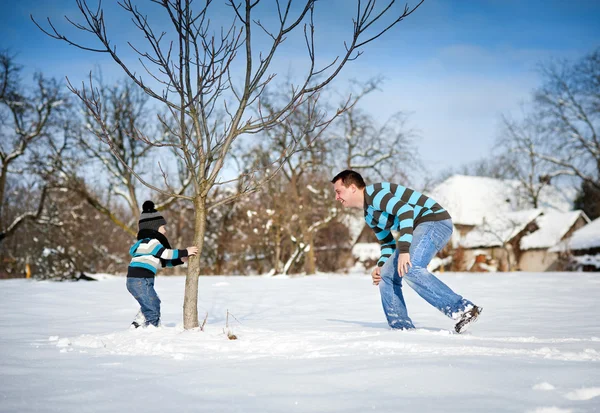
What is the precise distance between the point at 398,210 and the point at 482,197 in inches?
1626

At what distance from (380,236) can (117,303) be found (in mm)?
5165

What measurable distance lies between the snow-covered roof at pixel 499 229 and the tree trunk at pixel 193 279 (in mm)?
34717

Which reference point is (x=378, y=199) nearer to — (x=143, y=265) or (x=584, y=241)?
(x=143, y=265)

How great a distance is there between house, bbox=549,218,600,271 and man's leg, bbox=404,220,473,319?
27367mm

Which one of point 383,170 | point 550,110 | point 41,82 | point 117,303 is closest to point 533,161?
point 550,110

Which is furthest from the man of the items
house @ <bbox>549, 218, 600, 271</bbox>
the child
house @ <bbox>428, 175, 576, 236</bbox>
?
house @ <bbox>428, 175, 576, 236</bbox>

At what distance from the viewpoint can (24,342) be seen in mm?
3816

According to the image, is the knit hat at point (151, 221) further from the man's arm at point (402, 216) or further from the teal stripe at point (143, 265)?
the man's arm at point (402, 216)

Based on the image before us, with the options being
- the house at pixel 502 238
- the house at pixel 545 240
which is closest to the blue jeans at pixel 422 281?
the house at pixel 502 238

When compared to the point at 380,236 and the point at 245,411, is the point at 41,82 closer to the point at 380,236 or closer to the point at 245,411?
the point at 380,236

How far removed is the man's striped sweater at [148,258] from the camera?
4816 millimetres

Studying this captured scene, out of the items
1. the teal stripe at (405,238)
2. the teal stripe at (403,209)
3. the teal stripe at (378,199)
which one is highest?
the teal stripe at (378,199)

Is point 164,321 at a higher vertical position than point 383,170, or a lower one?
lower

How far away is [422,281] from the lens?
417 centimetres
